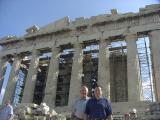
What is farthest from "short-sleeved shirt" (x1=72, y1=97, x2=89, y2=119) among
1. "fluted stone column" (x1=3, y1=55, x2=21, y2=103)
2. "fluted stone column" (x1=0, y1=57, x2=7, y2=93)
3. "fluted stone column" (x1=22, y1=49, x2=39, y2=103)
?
"fluted stone column" (x1=0, y1=57, x2=7, y2=93)

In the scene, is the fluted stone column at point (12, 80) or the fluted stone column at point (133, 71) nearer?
the fluted stone column at point (133, 71)

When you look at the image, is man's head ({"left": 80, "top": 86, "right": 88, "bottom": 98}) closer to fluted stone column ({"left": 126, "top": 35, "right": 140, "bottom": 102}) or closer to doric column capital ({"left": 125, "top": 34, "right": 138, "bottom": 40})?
fluted stone column ({"left": 126, "top": 35, "right": 140, "bottom": 102})

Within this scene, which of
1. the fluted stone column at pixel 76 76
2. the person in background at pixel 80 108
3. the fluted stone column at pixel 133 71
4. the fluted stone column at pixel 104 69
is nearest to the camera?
the person in background at pixel 80 108

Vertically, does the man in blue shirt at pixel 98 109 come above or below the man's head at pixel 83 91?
below

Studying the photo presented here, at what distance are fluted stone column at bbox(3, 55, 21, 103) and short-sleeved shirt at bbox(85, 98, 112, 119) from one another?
77.4ft

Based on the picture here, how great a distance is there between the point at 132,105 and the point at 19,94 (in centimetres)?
1704

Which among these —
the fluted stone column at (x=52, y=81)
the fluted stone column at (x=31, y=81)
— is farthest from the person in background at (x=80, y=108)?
the fluted stone column at (x=31, y=81)

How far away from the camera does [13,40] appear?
110 ft

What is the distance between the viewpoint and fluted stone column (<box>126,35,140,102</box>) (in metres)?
24.1

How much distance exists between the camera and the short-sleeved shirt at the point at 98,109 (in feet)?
24.8

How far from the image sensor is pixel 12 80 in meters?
30.9

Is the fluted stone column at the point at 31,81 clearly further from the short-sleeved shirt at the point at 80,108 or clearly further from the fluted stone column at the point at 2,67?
the short-sleeved shirt at the point at 80,108

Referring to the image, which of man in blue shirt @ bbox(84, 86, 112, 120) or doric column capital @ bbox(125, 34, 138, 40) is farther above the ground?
doric column capital @ bbox(125, 34, 138, 40)

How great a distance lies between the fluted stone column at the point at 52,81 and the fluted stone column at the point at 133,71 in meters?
7.25
